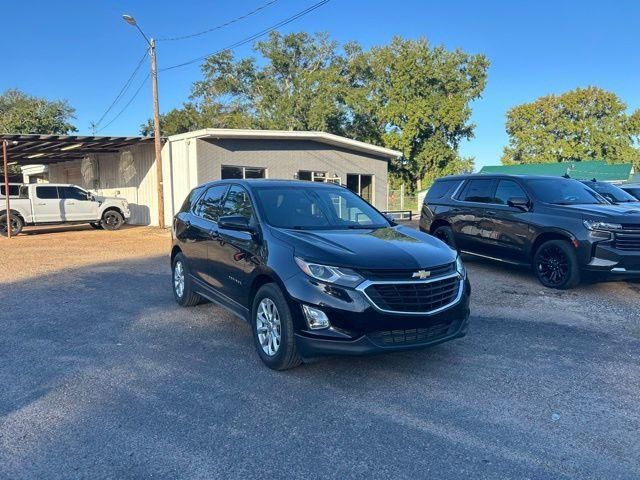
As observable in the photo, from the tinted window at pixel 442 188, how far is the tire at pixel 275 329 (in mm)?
6664

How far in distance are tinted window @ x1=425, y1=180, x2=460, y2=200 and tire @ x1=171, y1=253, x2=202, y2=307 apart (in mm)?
5904

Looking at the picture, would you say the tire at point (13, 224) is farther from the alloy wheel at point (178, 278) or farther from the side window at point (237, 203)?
the side window at point (237, 203)

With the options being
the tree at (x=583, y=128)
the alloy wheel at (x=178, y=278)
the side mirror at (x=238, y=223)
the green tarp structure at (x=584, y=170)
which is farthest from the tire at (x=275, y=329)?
the tree at (x=583, y=128)

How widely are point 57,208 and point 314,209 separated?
51.7 ft

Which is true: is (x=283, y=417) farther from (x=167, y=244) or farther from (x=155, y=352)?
(x=167, y=244)

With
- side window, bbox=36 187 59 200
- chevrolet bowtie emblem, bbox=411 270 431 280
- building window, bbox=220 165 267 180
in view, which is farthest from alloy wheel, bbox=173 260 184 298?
side window, bbox=36 187 59 200

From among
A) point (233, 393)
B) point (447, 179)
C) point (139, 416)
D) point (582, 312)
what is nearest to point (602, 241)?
point (582, 312)

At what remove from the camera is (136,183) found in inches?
835

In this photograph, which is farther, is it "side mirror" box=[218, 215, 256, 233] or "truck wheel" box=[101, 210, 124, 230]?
"truck wheel" box=[101, 210, 124, 230]

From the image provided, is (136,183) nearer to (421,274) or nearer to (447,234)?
(447,234)

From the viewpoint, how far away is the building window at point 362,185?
23047 mm

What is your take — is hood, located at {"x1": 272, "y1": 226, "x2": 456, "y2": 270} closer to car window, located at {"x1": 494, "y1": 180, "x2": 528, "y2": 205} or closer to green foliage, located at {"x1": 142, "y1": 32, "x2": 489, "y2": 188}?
car window, located at {"x1": 494, "y1": 180, "x2": 528, "y2": 205}

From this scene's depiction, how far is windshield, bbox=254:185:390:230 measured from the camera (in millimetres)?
4980

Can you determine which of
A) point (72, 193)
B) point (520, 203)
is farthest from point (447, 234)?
point (72, 193)
